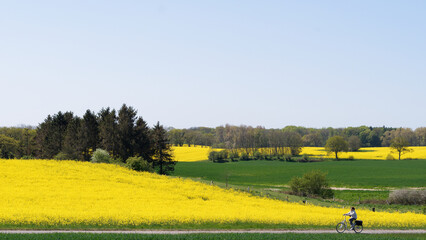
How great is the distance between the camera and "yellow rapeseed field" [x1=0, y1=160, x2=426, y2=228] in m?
33.1

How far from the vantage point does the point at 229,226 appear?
32.8 meters

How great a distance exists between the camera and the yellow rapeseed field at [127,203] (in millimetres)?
33094

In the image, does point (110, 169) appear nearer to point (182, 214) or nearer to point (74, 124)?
point (182, 214)

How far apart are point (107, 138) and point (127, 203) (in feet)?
171

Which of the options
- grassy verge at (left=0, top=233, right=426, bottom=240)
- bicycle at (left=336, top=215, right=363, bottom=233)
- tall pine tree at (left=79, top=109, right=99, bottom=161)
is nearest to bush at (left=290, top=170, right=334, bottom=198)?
bicycle at (left=336, top=215, right=363, bottom=233)

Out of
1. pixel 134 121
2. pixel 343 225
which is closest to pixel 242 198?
pixel 343 225

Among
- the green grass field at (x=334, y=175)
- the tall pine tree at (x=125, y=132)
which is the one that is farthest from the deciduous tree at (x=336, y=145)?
the tall pine tree at (x=125, y=132)

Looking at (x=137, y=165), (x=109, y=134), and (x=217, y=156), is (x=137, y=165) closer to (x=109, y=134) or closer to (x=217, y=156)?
(x=109, y=134)

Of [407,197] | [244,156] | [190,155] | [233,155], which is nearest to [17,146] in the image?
[190,155]

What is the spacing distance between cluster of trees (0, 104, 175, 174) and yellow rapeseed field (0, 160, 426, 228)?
98.9 ft

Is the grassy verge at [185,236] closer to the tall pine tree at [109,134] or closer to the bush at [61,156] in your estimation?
the bush at [61,156]

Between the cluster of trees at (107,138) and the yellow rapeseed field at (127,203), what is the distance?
1187 inches

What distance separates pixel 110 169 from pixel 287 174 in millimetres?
59235

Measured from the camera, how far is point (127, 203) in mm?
40625
